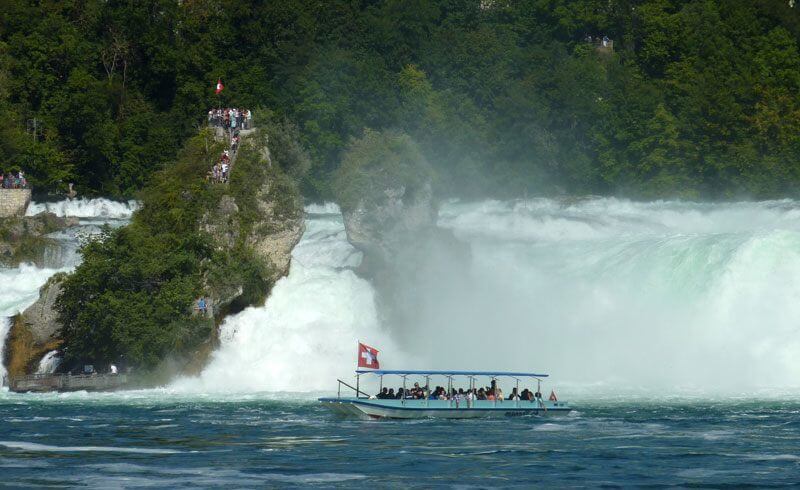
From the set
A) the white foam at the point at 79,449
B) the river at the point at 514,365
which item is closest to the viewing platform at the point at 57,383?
the river at the point at 514,365

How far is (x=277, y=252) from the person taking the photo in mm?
84000

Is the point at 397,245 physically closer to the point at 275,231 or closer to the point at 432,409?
the point at 275,231

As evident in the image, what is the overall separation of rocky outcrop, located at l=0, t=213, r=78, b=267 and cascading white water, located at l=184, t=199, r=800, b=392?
12.2 metres

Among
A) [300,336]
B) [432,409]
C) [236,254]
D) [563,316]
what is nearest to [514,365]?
[563,316]

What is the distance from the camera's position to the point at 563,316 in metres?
83.6

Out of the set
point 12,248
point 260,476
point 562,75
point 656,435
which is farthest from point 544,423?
point 562,75

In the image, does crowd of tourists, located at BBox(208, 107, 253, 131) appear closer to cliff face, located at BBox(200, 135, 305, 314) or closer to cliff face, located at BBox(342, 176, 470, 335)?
cliff face, located at BBox(200, 135, 305, 314)

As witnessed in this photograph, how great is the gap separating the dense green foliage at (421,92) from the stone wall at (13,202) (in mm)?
9677

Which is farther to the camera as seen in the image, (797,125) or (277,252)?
(797,125)

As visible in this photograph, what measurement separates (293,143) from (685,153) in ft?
118

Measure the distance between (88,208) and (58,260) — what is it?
1001 centimetres

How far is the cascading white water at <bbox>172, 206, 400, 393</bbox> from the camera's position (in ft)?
260

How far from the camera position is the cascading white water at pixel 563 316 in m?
78.3

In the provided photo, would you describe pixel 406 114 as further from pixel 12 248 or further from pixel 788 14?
pixel 12 248
